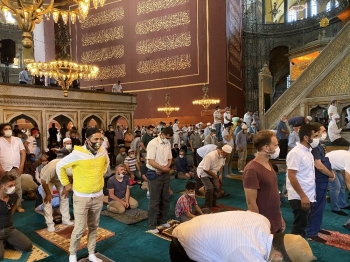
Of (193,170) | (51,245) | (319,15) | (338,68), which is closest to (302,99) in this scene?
(338,68)

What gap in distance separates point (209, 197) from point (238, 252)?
408cm

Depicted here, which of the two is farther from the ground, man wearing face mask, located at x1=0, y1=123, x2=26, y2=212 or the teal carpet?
man wearing face mask, located at x1=0, y1=123, x2=26, y2=212

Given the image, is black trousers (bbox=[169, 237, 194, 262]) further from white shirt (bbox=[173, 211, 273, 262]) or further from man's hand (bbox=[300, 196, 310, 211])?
man's hand (bbox=[300, 196, 310, 211])

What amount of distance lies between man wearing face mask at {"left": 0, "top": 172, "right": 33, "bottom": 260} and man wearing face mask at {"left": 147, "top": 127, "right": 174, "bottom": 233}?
5.64 feet

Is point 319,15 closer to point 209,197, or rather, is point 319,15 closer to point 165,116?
point 165,116

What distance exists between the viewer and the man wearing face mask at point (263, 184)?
2.38 meters

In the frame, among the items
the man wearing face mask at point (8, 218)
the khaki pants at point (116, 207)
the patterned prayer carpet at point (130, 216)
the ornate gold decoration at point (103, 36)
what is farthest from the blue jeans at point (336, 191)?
the ornate gold decoration at point (103, 36)

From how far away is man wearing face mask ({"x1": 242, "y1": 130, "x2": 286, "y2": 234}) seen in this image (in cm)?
238

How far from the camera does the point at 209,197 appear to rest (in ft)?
17.8

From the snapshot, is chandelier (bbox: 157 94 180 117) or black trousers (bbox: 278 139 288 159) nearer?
black trousers (bbox: 278 139 288 159)

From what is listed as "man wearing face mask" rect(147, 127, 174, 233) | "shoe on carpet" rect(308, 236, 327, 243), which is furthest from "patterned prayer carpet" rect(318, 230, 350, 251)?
"man wearing face mask" rect(147, 127, 174, 233)

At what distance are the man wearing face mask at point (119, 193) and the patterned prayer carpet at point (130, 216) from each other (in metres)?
0.09

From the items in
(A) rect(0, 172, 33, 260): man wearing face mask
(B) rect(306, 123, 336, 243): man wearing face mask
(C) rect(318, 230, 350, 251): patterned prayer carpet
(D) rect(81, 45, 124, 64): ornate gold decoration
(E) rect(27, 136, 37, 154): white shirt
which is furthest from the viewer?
(D) rect(81, 45, 124, 64): ornate gold decoration

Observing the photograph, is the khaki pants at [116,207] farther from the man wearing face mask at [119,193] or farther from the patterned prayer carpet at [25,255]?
the patterned prayer carpet at [25,255]
